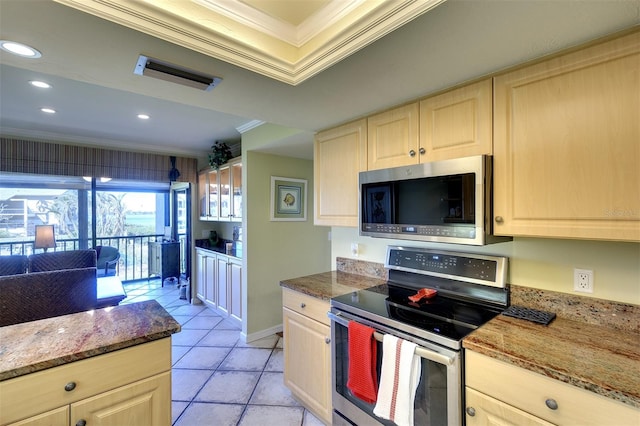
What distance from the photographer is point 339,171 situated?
7.07 ft

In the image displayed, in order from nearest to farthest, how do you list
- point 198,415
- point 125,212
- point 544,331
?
point 544,331 → point 198,415 → point 125,212

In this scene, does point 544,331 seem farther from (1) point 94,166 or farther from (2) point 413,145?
(1) point 94,166

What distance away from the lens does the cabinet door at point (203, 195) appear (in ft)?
14.6

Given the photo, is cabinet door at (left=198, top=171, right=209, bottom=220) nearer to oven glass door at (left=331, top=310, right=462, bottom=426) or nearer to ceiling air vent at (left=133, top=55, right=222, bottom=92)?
ceiling air vent at (left=133, top=55, right=222, bottom=92)

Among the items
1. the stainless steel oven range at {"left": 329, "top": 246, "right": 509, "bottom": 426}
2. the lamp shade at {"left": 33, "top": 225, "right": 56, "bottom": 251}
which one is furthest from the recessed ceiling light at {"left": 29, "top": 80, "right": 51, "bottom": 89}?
the stainless steel oven range at {"left": 329, "top": 246, "right": 509, "bottom": 426}

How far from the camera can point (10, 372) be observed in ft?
3.14

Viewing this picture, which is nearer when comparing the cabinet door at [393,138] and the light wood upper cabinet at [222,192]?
the cabinet door at [393,138]

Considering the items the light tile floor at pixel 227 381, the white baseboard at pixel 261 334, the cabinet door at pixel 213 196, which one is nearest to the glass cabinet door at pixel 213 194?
the cabinet door at pixel 213 196

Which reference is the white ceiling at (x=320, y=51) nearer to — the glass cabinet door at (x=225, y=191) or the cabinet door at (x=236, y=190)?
the cabinet door at (x=236, y=190)

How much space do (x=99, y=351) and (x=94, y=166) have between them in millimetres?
3876

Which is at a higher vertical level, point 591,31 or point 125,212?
point 591,31

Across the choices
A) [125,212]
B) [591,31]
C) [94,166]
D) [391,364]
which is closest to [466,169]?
[591,31]

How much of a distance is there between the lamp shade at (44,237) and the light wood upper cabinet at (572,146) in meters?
5.09

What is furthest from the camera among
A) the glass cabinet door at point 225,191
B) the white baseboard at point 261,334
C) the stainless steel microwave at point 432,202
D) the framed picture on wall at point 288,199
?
the glass cabinet door at point 225,191
